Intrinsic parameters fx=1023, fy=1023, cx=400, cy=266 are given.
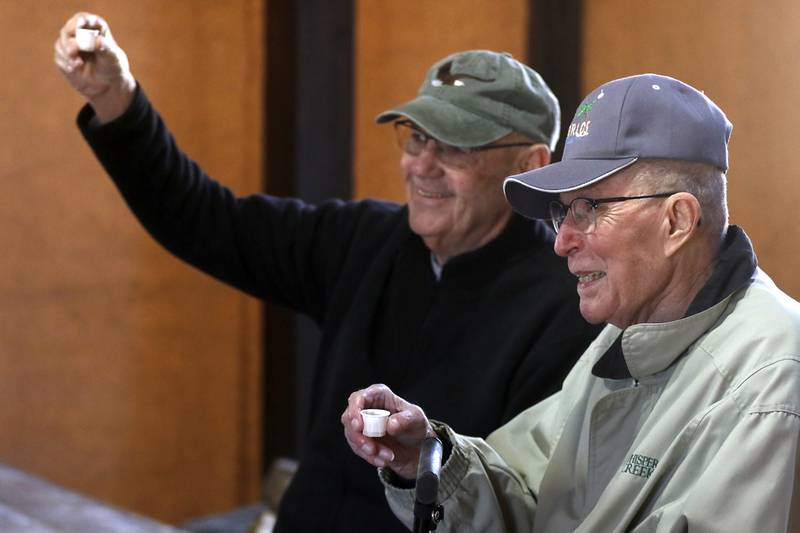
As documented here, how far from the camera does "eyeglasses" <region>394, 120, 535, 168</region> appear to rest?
203 cm

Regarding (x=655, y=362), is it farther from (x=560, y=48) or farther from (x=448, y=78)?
(x=560, y=48)

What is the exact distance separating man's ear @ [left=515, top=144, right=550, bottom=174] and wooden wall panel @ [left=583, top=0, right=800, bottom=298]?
26.7 inches

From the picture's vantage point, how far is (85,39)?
2.03m

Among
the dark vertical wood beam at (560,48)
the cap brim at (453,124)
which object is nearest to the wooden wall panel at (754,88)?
the dark vertical wood beam at (560,48)

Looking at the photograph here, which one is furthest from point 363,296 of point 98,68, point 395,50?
point 395,50

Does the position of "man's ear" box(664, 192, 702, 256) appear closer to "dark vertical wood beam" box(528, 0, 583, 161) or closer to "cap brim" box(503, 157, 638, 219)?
"cap brim" box(503, 157, 638, 219)

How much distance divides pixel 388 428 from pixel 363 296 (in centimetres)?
75

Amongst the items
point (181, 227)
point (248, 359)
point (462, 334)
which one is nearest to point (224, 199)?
point (181, 227)

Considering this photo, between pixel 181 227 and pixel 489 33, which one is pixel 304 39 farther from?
pixel 181 227

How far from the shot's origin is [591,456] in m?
1.47

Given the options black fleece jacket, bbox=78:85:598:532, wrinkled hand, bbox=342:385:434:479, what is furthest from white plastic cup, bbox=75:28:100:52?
wrinkled hand, bbox=342:385:434:479

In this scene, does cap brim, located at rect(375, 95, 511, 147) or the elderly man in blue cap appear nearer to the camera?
the elderly man in blue cap

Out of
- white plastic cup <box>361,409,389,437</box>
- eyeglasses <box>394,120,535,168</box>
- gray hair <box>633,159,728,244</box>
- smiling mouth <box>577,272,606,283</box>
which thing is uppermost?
gray hair <box>633,159,728,244</box>

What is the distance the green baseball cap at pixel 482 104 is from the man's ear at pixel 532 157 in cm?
2
